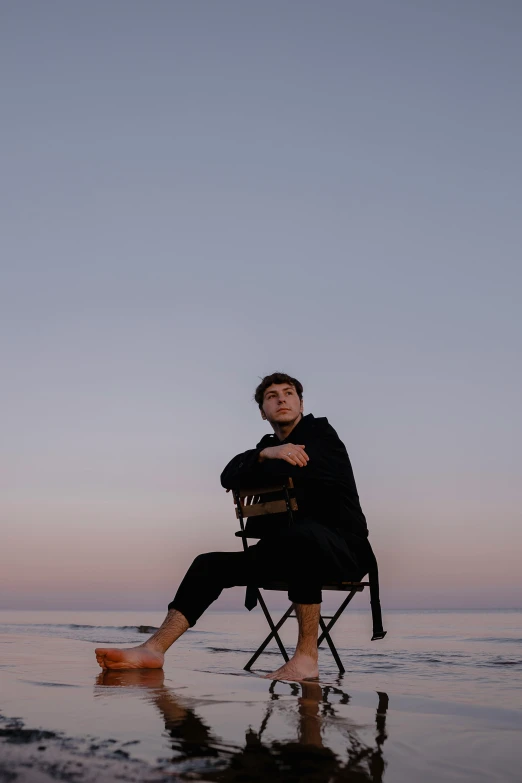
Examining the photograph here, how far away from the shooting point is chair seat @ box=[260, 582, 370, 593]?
14.8ft

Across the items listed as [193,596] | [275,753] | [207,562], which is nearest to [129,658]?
[193,596]

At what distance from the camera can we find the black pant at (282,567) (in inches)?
160

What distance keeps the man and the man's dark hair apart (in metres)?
0.42

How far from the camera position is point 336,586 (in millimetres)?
4605

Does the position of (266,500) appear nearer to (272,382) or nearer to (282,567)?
(282,567)

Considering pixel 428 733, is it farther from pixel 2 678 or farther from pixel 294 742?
pixel 2 678

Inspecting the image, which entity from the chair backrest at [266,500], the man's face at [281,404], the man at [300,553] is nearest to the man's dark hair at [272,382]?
the man's face at [281,404]

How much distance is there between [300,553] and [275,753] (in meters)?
2.33

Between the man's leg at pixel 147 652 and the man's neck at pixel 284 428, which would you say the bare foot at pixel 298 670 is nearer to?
the man's leg at pixel 147 652

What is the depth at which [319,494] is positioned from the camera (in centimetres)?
437

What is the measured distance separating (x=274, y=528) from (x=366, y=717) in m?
2.06

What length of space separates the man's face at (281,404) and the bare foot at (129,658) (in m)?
1.72

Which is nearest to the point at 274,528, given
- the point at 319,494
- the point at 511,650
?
the point at 319,494

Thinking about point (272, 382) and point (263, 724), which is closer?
point (263, 724)
